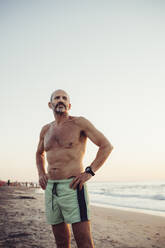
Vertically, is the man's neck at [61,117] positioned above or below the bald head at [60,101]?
below

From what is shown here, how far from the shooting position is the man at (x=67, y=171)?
2398 mm

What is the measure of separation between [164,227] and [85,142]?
557cm

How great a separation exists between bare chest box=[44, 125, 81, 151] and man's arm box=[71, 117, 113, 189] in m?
0.13

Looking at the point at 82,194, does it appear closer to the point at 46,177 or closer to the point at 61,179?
the point at 61,179

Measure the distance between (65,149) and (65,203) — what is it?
2.13 ft

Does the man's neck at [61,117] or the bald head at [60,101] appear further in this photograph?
the man's neck at [61,117]

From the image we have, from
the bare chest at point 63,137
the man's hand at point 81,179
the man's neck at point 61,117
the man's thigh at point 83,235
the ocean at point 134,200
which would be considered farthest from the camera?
the ocean at point 134,200

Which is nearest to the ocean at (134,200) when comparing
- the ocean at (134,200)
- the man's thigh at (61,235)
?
the ocean at (134,200)

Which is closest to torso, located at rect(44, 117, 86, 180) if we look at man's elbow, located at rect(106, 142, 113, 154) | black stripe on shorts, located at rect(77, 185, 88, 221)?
black stripe on shorts, located at rect(77, 185, 88, 221)

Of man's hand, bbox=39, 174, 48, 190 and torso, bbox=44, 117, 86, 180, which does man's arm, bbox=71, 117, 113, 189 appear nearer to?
torso, bbox=44, 117, 86, 180

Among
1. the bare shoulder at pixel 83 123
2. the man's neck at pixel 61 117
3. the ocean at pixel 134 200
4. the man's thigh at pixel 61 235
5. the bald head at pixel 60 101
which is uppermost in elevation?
the bald head at pixel 60 101

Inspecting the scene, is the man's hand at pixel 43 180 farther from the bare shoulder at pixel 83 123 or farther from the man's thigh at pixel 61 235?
the bare shoulder at pixel 83 123

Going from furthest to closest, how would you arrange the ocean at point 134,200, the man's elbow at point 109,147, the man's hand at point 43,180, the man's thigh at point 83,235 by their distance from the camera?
the ocean at point 134,200
the man's hand at point 43,180
the man's elbow at point 109,147
the man's thigh at point 83,235

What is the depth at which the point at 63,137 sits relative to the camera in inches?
109
